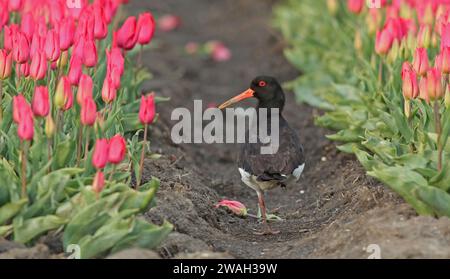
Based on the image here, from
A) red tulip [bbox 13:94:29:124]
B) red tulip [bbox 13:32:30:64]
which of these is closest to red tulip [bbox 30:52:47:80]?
red tulip [bbox 13:32:30:64]

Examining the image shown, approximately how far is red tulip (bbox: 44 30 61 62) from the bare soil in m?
1.27

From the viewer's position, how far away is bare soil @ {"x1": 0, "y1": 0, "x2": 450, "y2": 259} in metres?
6.57

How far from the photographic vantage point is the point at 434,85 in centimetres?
692

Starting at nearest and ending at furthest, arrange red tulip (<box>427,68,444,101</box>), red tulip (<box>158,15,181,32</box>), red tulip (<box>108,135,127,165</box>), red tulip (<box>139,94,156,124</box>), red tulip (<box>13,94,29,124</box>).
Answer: red tulip (<box>13,94,29,124</box>) < red tulip (<box>108,135,127,165</box>) < red tulip (<box>139,94,156,124</box>) < red tulip (<box>427,68,444,101</box>) < red tulip (<box>158,15,181,32</box>)

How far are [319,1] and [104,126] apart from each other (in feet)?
28.1

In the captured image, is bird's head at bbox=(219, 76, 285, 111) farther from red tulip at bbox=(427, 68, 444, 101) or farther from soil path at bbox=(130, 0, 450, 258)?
red tulip at bbox=(427, 68, 444, 101)

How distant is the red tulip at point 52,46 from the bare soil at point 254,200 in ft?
4.18

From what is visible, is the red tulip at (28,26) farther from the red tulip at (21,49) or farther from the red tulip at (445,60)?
the red tulip at (445,60)

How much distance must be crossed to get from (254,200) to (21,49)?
3.19 meters

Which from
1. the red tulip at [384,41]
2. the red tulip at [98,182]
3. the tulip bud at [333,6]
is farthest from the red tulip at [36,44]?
the tulip bud at [333,6]

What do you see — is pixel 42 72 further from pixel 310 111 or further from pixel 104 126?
pixel 310 111

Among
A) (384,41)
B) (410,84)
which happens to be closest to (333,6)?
(384,41)

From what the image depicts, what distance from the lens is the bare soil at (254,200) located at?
6.57 meters

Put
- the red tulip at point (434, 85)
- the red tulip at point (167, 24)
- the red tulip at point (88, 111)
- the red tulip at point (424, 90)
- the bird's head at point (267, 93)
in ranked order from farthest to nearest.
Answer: the red tulip at point (167, 24) → the bird's head at point (267, 93) → the red tulip at point (424, 90) → the red tulip at point (434, 85) → the red tulip at point (88, 111)
